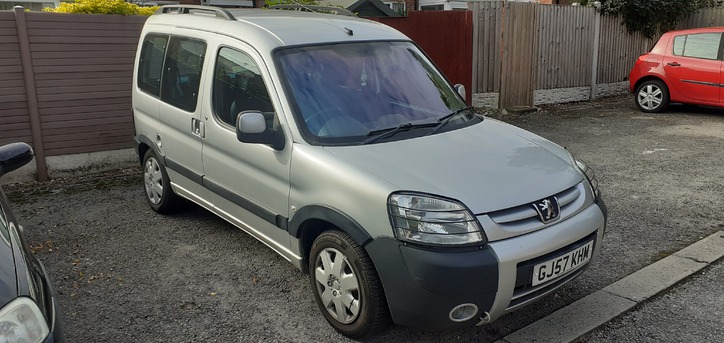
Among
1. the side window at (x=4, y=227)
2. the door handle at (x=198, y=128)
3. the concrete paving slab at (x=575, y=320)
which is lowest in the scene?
the concrete paving slab at (x=575, y=320)

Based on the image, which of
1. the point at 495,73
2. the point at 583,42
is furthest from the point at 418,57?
the point at 583,42

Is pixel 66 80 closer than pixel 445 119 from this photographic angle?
No

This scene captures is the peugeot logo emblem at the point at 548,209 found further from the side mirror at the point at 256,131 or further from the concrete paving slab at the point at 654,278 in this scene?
the side mirror at the point at 256,131

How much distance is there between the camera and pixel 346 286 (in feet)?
11.4

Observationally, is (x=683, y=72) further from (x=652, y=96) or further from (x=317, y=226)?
(x=317, y=226)

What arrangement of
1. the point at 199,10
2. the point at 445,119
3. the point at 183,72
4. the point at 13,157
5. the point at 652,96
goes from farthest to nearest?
the point at 652,96
the point at 199,10
the point at 183,72
the point at 445,119
the point at 13,157

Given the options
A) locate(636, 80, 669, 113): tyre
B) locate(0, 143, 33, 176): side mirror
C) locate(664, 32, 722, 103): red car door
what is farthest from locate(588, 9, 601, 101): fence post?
locate(0, 143, 33, 176): side mirror

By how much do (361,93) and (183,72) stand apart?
1.84 m

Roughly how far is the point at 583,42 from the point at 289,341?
11185mm

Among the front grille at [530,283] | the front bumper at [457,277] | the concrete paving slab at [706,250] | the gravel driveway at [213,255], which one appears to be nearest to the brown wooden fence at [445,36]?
the gravel driveway at [213,255]

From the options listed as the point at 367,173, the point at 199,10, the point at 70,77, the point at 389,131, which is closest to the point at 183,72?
the point at 199,10

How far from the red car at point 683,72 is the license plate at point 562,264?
28.0ft

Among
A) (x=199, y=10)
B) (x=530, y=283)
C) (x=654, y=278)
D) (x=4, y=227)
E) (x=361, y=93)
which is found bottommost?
(x=654, y=278)

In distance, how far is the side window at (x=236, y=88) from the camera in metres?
4.15
